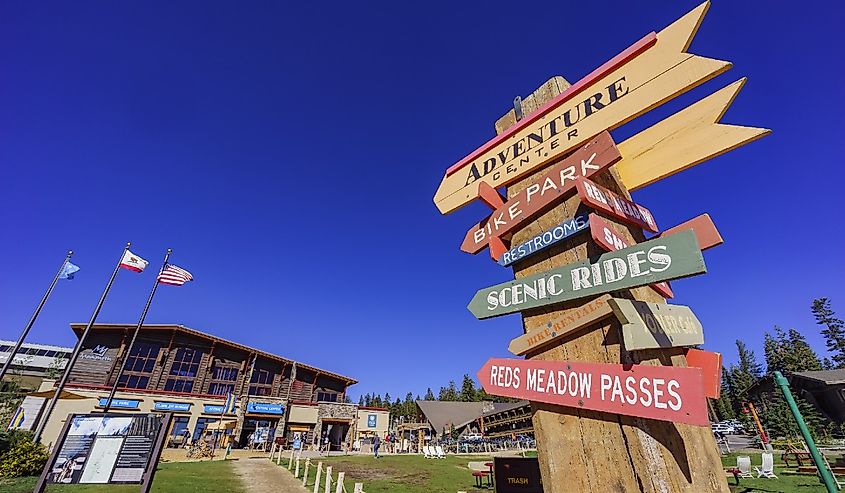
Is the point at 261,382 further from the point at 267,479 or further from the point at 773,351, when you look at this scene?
the point at 773,351

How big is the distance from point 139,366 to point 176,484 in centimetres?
2407

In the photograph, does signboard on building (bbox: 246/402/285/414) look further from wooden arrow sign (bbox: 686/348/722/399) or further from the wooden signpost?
wooden arrow sign (bbox: 686/348/722/399)

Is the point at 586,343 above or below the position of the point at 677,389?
above

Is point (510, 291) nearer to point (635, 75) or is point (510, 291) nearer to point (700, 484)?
point (700, 484)

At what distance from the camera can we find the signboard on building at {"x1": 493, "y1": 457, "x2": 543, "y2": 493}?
11.6 feet

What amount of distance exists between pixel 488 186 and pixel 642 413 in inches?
73.0

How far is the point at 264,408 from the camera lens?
33000 millimetres

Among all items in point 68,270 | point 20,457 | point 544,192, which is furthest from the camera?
point 68,270

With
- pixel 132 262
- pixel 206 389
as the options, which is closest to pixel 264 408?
pixel 206 389

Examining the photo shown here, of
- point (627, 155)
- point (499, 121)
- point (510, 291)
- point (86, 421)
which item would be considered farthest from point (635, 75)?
point (86, 421)

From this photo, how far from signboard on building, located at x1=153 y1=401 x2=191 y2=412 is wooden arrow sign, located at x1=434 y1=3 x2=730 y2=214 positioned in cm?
3568

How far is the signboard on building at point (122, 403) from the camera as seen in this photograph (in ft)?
91.4

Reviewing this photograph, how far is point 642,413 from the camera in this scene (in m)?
1.55

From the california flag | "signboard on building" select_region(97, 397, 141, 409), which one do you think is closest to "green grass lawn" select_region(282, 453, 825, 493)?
the california flag
